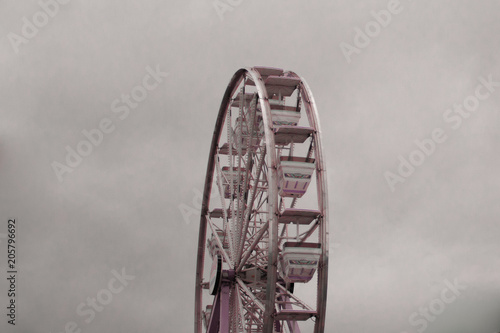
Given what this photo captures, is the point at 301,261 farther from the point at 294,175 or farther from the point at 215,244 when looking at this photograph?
the point at 215,244

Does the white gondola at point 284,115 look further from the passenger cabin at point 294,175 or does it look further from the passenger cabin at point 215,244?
the passenger cabin at point 215,244

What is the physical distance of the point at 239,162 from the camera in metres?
24.5

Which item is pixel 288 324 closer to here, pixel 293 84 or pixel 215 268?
pixel 215 268

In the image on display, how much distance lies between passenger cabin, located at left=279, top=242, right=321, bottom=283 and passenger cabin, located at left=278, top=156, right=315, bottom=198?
2.07 metres

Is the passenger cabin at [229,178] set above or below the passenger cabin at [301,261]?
above

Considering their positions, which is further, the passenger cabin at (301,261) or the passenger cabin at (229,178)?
the passenger cabin at (229,178)

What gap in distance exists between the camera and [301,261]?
18.7 meters

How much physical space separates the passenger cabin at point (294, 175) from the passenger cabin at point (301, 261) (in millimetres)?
2074

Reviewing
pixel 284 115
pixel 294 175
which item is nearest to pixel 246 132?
pixel 284 115

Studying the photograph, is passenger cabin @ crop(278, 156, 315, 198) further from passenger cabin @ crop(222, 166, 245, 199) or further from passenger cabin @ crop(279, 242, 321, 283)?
passenger cabin @ crop(222, 166, 245, 199)

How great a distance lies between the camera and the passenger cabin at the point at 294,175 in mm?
19984

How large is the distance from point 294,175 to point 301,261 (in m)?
3.02

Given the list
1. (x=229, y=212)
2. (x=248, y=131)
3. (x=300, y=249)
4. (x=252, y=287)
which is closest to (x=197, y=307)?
(x=229, y=212)

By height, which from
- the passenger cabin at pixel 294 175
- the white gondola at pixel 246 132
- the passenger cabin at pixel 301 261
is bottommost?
the passenger cabin at pixel 301 261
